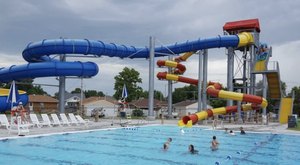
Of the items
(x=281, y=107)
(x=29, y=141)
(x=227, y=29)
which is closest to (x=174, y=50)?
(x=227, y=29)

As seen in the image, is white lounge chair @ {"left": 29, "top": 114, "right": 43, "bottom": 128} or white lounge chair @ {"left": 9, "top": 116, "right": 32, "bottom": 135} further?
white lounge chair @ {"left": 29, "top": 114, "right": 43, "bottom": 128}

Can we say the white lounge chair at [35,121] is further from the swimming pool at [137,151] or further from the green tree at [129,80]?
the green tree at [129,80]

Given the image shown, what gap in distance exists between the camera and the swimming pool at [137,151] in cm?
1003

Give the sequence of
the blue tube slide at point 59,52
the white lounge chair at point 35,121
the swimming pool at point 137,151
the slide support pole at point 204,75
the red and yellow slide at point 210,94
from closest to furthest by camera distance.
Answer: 1. the swimming pool at point 137,151
2. the white lounge chair at point 35,121
3. the blue tube slide at point 59,52
4. the red and yellow slide at point 210,94
5. the slide support pole at point 204,75

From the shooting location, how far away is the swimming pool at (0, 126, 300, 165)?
10.0 m

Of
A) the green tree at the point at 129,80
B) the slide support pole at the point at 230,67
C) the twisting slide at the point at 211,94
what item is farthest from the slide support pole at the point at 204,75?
the green tree at the point at 129,80

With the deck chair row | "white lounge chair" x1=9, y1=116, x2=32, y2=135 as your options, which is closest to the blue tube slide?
the deck chair row

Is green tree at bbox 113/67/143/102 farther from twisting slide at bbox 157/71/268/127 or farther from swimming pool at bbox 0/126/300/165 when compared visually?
swimming pool at bbox 0/126/300/165

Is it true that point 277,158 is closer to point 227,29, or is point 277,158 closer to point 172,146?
point 172,146

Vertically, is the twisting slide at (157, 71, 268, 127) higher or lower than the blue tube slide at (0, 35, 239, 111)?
lower

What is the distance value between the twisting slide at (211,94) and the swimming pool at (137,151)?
21.2 ft

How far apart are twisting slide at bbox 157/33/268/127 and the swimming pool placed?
21.2ft

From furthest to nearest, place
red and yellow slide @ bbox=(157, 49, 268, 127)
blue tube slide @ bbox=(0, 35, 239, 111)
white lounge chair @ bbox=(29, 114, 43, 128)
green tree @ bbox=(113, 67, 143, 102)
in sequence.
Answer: green tree @ bbox=(113, 67, 143, 102), red and yellow slide @ bbox=(157, 49, 268, 127), blue tube slide @ bbox=(0, 35, 239, 111), white lounge chair @ bbox=(29, 114, 43, 128)

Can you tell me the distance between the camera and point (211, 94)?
24.3 m
